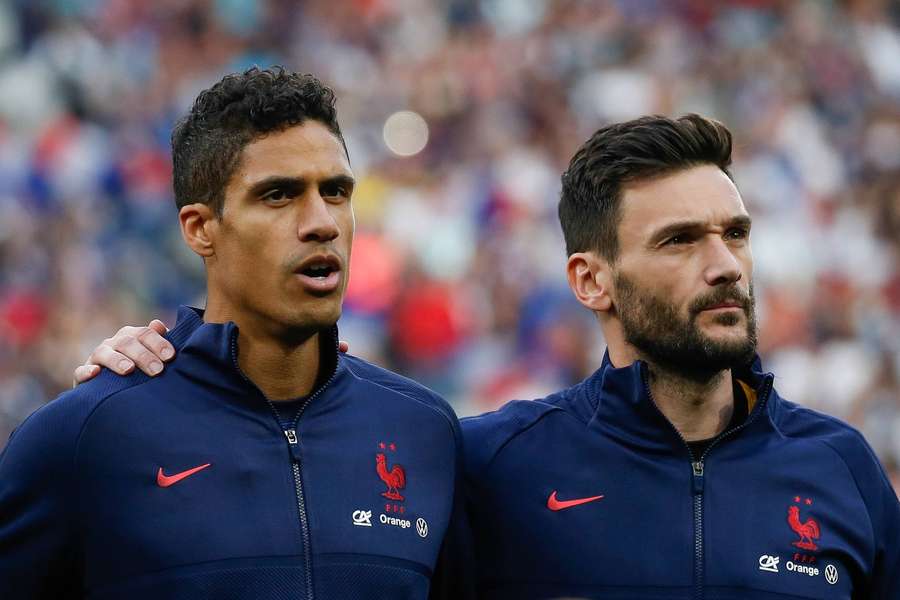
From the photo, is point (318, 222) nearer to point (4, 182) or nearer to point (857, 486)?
point (857, 486)

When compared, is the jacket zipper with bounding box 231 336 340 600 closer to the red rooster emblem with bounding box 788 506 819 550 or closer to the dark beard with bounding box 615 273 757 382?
the dark beard with bounding box 615 273 757 382

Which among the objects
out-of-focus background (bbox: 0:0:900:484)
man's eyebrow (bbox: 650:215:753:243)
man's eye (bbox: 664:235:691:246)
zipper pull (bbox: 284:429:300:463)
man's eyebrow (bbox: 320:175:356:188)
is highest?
out-of-focus background (bbox: 0:0:900:484)

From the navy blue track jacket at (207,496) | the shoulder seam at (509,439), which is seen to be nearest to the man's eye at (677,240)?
the shoulder seam at (509,439)

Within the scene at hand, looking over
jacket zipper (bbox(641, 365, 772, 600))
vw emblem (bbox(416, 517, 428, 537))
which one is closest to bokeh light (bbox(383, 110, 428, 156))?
jacket zipper (bbox(641, 365, 772, 600))

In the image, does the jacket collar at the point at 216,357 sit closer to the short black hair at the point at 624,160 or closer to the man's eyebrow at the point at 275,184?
the man's eyebrow at the point at 275,184

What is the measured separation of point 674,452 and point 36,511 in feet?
4.92

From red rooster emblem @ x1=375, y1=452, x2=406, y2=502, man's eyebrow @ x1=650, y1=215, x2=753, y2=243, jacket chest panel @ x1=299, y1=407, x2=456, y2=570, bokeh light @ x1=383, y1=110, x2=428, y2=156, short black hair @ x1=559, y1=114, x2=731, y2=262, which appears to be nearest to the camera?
jacket chest panel @ x1=299, y1=407, x2=456, y2=570

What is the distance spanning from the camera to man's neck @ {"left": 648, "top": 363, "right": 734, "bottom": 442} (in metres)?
3.79

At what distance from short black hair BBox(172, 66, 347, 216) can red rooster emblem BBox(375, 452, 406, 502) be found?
2.27 feet

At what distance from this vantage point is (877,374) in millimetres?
9672

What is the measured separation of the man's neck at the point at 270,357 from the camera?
3.55m

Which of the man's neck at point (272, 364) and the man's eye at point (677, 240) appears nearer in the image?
the man's neck at point (272, 364)

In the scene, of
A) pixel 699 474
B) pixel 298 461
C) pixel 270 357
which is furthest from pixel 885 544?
pixel 270 357

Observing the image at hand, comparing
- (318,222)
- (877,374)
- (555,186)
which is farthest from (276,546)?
(555,186)
